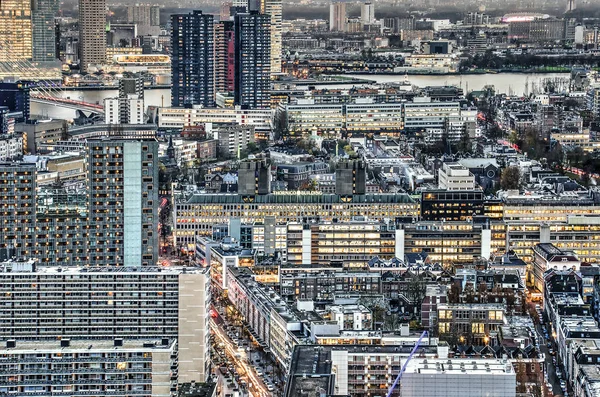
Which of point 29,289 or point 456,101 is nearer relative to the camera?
point 29,289

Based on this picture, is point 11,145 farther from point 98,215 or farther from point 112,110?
point 98,215

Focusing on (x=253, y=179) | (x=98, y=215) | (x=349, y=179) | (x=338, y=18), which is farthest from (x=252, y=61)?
(x=338, y=18)

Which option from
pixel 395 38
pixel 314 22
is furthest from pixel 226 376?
pixel 314 22

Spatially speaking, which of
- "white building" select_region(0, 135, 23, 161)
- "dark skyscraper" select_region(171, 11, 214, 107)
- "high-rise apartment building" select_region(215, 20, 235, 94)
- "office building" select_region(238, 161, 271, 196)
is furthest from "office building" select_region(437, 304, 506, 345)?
"high-rise apartment building" select_region(215, 20, 235, 94)

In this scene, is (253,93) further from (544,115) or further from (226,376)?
(226,376)

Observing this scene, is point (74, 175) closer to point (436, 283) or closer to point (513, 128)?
point (436, 283)

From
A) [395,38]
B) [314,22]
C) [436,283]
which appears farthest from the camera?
[314,22]

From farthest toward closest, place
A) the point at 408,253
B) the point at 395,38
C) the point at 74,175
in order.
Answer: the point at 395,38
the point at 74,175
the point at 408,253

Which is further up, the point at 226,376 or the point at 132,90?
the point at 132,90
